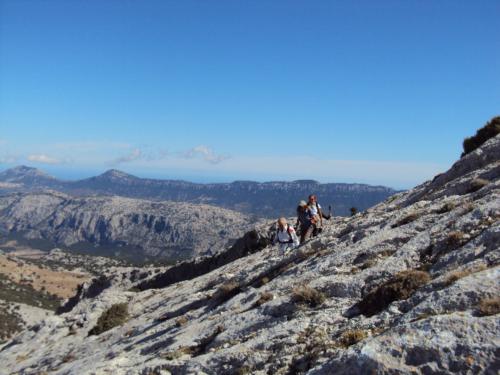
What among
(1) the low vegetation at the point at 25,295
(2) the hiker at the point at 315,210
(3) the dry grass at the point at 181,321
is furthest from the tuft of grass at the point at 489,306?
(1) the low vegetation at the point at 25,295

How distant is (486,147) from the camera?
990 inches

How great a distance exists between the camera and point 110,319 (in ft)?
97.7

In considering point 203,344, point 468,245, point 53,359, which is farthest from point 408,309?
point 53,359

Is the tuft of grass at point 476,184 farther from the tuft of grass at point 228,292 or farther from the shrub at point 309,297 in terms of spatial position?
the tuft of grass at point 228,292

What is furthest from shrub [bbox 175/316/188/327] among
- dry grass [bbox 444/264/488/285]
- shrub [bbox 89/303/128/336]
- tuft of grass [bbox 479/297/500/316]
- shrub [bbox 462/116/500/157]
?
shrub [bbox 462/116/500/157]

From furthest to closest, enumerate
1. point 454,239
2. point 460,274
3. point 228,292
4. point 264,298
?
point 228,292 < point 264,298 < point 454,239 < point 460,274

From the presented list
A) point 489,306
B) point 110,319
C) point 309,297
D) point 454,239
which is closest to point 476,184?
point 454,239

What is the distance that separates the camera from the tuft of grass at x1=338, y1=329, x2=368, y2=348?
10.0 metres

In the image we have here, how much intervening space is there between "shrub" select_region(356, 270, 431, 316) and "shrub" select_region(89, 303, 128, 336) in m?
21.8

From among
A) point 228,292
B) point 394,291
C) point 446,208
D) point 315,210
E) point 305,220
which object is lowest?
point 228,292

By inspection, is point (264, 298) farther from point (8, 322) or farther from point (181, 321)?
point (8, 322)

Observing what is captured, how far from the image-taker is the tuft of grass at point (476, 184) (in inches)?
773

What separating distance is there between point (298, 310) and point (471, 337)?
21.4 ft

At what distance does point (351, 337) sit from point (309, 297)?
3.92 m
